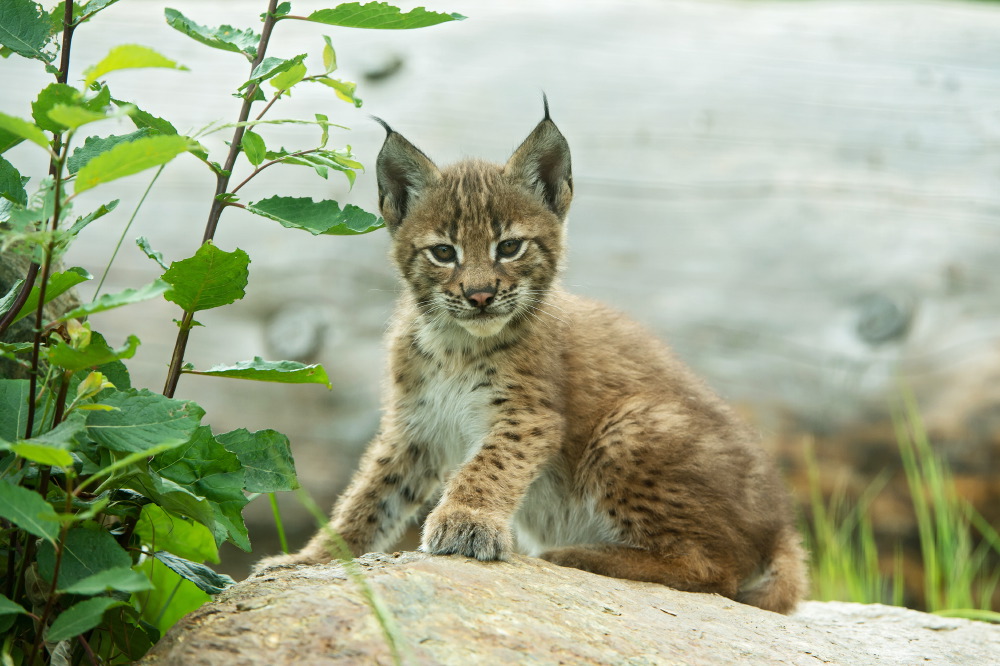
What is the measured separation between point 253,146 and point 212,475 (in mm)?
928

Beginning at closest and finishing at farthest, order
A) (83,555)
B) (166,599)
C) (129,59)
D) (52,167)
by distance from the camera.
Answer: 1. (129,59)
2. (83,555)
3. (52,167)
4. (166,599)

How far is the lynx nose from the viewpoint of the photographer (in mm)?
4215

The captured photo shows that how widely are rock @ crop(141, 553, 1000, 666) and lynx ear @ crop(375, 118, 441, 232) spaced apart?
1769mm

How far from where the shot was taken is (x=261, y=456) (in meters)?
2.96

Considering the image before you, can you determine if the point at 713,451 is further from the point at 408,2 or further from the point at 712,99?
the point at 408,2

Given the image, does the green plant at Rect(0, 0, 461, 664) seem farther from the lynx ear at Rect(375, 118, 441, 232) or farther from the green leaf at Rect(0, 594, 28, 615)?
the lynx ear at Rect(375, 118, 441, 232)

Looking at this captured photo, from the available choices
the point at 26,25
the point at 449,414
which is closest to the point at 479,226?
the point at 449,414

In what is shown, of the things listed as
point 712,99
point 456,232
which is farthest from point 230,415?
point 712,99

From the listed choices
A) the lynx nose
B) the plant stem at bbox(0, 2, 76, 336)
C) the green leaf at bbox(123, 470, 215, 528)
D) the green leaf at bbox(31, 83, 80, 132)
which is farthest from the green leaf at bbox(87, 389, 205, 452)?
the lynx nose

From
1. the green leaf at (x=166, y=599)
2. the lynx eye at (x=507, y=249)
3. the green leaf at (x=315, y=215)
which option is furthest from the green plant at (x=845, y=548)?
the green leaf at (x=315, y=215)

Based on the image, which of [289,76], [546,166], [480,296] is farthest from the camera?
[546,166]

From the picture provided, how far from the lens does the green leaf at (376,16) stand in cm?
289

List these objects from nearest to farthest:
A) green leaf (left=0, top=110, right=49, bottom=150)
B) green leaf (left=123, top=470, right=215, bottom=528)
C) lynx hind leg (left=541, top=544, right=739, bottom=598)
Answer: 1. green leaf (left=0, top=110, right=49, bottom=150)
2. green leaf (left=123, top=470, right=215, bottom=528)
3. lynx hind leg (left=541, top=544, right=739, bottom=598)

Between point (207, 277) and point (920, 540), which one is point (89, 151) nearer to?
point (207, 277)
